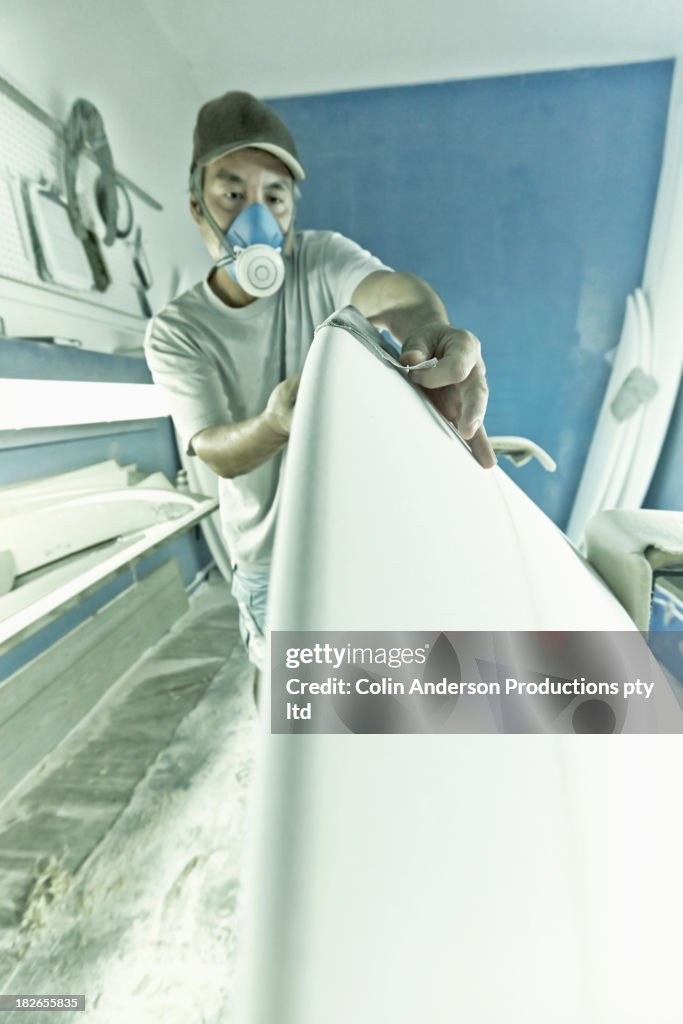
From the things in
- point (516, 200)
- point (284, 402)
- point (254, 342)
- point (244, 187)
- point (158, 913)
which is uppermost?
point (516, 200)

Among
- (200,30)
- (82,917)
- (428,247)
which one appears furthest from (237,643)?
(200,30)

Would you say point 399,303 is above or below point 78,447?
above

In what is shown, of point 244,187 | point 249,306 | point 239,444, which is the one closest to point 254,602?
point 239,444

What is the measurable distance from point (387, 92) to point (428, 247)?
0.47 meters

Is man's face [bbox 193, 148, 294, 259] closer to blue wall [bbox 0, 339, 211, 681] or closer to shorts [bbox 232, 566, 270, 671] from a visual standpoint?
blue wall [bbox 0, 339, 211, 681]

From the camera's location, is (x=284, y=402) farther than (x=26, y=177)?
No

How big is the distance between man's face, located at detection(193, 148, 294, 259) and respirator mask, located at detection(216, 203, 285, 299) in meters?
0.03

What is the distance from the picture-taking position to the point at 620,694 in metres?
0.47

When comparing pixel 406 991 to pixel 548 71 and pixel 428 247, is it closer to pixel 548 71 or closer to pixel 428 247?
pixel 428 247

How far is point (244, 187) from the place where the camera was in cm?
100

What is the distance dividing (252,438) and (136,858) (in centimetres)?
94

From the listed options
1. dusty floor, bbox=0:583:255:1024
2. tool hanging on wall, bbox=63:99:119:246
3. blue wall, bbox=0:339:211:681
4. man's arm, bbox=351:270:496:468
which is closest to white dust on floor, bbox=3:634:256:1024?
dusty floor, bbox=0:583:255:1024

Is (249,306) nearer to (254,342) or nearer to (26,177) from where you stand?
(254,342)

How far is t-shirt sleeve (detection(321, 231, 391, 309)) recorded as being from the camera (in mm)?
1020
